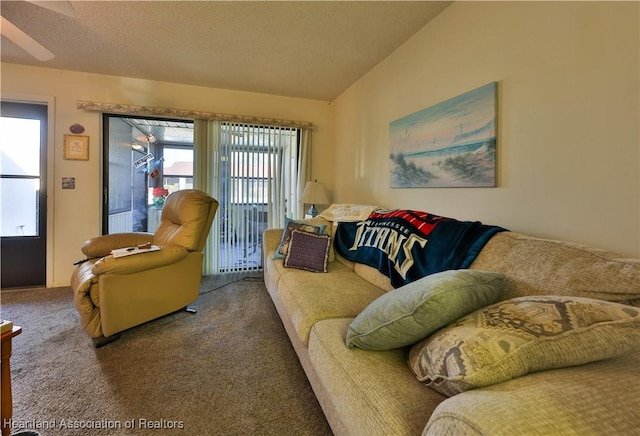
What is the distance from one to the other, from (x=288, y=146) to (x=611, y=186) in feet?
10.9

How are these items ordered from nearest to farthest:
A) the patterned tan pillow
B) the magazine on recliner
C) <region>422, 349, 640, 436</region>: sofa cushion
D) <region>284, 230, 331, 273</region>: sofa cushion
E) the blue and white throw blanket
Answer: <region>422, 349, 640, 436</region>: sofa cushion → the patterned tan pillow → the blue and white throw blanket → the magazine on recliner → <region>284, 230, 331, 273</region>: sofa cushion

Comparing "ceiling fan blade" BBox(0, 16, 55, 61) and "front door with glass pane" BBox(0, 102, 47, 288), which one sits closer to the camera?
"ceiling fan blade" BBox(0, 16, 55, 61)

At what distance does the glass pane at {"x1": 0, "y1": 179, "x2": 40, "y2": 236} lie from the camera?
3016mm

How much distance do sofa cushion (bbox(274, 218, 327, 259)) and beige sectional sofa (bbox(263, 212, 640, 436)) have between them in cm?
64

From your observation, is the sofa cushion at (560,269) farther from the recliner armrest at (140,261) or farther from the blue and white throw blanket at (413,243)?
the recliner armrest at (140,261)

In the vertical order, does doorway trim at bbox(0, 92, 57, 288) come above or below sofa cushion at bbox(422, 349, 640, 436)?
above

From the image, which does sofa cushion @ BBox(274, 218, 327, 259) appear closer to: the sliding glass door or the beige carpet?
the beige carpet

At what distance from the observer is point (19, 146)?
304 centimetres

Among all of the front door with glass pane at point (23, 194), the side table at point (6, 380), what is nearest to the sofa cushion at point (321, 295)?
the side table at point (6, 380)

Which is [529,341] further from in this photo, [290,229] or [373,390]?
[290,229]

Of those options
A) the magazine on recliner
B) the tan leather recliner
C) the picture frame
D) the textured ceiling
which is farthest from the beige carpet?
the textured ceiling

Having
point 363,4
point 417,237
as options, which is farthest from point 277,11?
point 417,237

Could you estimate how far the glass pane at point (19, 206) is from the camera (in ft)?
9.89

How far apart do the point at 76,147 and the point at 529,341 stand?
4165 millimetres
